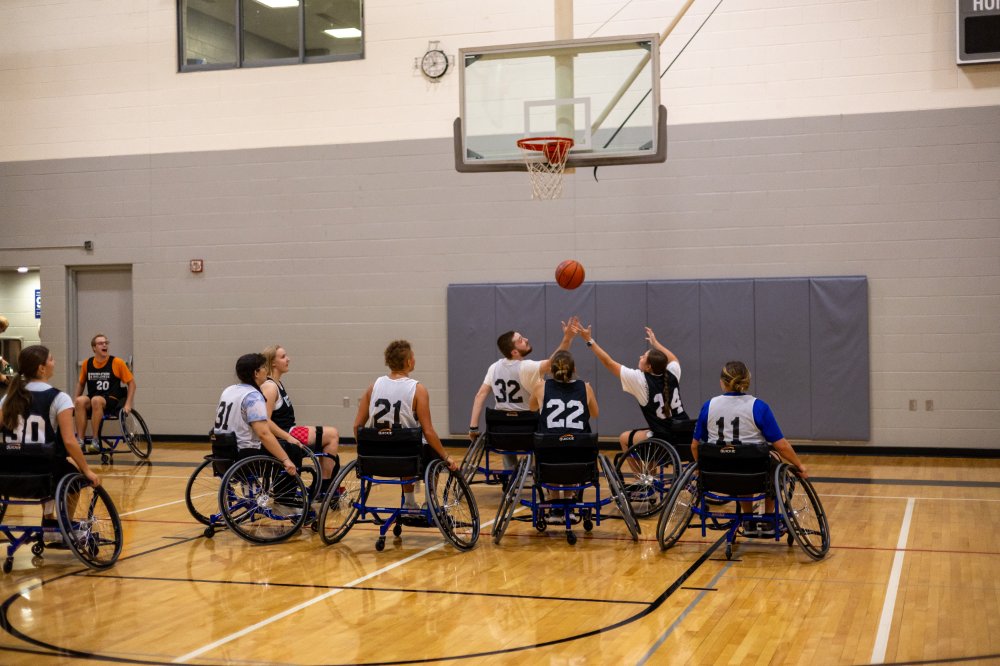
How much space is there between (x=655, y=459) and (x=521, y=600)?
2298 mm

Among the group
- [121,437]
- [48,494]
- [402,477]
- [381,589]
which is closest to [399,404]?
[402,477]

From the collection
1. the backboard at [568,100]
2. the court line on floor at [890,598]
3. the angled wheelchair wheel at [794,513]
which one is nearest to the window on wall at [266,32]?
the backboard at [568,100]

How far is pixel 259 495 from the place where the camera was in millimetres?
6039

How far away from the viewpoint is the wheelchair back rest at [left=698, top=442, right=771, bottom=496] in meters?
5.36

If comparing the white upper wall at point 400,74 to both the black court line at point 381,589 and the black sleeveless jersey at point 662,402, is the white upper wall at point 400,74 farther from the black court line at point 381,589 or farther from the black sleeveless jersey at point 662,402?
the black court line at point 381,589

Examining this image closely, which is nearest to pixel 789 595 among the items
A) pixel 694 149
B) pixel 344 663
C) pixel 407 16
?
pixel 344 663

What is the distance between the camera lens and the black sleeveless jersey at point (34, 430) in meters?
5.18

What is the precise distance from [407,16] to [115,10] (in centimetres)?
351

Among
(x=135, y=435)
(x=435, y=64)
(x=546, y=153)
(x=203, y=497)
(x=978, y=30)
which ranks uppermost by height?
(x=435, y=64)

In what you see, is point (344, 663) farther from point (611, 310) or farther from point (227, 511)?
point (611, 310)

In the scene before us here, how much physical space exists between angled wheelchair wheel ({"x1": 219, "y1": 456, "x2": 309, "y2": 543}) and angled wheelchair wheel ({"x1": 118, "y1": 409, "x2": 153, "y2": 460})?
4012 millimetres

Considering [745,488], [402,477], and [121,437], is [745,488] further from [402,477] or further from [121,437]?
[121,437]

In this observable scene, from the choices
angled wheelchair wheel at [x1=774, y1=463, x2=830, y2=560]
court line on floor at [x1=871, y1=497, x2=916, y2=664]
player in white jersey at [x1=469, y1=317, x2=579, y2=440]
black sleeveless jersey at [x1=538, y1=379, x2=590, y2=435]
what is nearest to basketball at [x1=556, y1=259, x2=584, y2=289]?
player in white jersey at [x1=469, y1=317, x2=579, y2=440]

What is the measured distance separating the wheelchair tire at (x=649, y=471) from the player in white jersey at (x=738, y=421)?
3.16 ft
